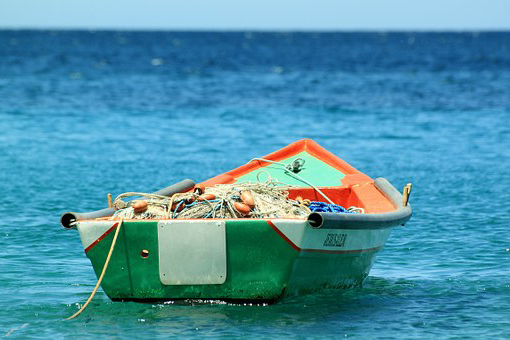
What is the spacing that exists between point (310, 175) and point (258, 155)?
9.65m

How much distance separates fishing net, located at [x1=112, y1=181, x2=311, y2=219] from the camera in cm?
831

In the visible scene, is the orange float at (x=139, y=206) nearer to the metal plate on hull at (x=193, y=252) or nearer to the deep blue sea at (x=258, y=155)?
the metal plate on hull at (x=193, y=252)

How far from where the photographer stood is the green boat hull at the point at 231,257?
7.76 meters

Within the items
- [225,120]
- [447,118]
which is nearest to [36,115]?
[225,120]

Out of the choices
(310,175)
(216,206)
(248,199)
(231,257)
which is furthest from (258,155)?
(231,257)

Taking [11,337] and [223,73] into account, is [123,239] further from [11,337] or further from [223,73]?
[223,73]

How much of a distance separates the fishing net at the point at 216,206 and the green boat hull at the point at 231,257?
14.2 inches

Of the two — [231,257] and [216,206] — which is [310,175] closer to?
[216,206]

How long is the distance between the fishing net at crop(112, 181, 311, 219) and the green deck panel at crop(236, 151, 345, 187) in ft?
6.43

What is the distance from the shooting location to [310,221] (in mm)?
7625

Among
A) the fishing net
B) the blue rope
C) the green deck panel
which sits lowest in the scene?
the green deck panel

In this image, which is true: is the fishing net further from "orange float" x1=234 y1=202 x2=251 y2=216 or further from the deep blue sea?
the deep blue sea

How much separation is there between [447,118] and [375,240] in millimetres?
20808

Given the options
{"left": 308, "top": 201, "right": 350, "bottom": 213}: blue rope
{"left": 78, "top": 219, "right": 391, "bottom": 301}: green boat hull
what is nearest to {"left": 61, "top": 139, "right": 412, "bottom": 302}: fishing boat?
{"left": 78, "top": 219, "right": 391, "bottom": 301}: green boat hull
